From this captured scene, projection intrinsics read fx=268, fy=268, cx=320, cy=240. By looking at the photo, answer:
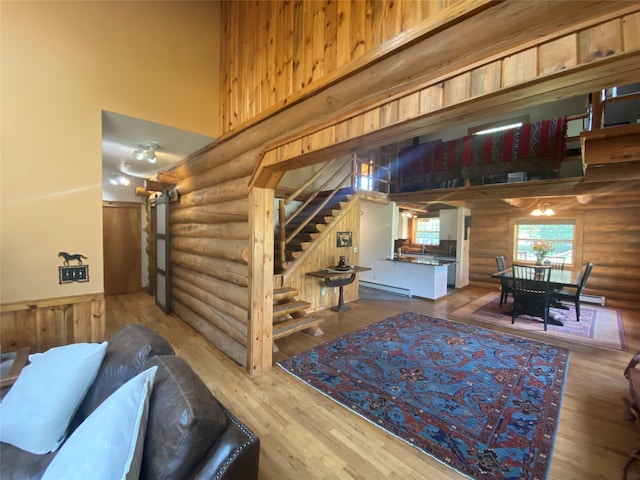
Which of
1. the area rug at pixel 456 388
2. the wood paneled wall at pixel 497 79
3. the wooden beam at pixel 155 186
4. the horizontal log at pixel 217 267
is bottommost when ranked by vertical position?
the area rug at pixel 456 388

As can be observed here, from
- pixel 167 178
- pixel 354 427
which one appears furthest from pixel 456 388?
pixel 167 178

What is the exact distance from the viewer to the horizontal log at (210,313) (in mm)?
3211

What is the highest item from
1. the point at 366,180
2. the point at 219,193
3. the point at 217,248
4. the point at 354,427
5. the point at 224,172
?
the point at 366,180

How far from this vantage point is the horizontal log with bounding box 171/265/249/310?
3.12 meters

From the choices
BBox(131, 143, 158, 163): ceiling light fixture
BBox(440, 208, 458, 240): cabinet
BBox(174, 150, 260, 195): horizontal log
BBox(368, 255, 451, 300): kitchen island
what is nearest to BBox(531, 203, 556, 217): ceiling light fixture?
BBox(440, 208, 458, 240): cabinet

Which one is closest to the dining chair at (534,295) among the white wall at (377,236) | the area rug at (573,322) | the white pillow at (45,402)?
the area rug at (573,322)

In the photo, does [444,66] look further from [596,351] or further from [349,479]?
[596,351]

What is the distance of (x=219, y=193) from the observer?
11.5ft

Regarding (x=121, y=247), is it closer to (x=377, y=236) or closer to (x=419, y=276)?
(x=377, y=236)

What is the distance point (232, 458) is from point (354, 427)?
1.54 metres

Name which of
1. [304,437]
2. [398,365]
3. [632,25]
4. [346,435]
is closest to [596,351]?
[398,365]

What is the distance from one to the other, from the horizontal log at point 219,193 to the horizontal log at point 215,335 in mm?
1749

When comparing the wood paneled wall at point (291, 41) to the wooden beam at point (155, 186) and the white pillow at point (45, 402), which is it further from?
the wooden beam at point (155, 186)

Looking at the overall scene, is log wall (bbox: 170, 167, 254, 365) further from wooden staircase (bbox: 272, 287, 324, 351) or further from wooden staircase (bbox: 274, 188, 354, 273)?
wooden staircase (bbox: 274, 188, 354, 273)
